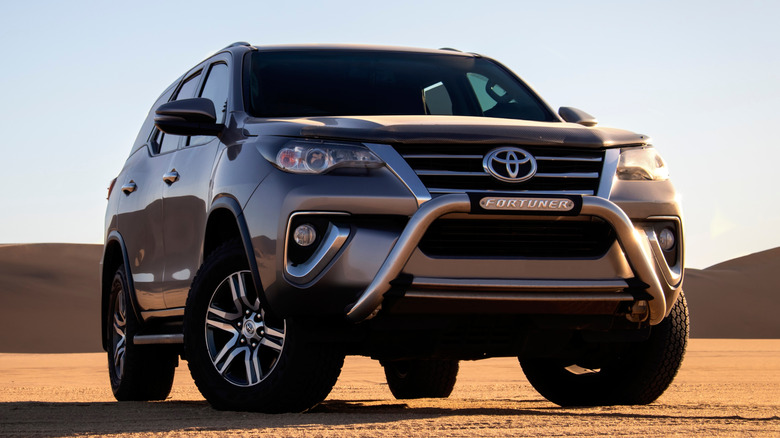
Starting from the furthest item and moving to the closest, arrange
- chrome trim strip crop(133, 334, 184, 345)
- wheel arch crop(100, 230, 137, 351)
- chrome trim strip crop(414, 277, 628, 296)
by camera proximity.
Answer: wheel arch crop(100, 230, 137, 351)
chrome trim strip crop(133, 334, 184, 345)
chrome trim strip crop(414, 277, 628, 296)

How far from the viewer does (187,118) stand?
616 cm

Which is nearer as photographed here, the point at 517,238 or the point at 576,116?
the point at 517,238

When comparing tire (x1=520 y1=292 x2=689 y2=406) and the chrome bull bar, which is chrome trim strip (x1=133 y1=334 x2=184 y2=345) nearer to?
the chrome bull bar

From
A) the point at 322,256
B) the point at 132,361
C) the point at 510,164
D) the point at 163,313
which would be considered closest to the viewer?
the point at 322,256

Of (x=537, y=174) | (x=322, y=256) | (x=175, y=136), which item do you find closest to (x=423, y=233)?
(x=322, y=256)

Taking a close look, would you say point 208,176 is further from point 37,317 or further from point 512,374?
point 37,317

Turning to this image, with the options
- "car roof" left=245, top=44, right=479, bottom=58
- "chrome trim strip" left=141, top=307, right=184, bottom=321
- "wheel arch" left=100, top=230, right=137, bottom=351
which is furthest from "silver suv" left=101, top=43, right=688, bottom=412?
"wheel arch" left=100, top=230, right=137, bottom=351

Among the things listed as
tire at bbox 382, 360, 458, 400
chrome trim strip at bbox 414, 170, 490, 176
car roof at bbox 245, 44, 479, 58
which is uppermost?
car roof at bbox 245, 44, 479, 58

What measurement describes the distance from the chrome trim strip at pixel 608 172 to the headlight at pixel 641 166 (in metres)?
0.05

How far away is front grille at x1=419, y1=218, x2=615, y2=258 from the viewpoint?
520 cm

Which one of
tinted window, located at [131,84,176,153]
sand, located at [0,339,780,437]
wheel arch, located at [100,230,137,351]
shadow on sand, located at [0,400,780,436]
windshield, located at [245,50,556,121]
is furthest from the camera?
tinted window, located at [131,84,176,153]

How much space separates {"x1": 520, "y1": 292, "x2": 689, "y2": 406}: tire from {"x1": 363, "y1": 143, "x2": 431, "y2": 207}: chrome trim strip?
1710 millimetres

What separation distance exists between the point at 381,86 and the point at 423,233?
1886 millimetres

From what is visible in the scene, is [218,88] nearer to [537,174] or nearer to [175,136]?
[175,136]
